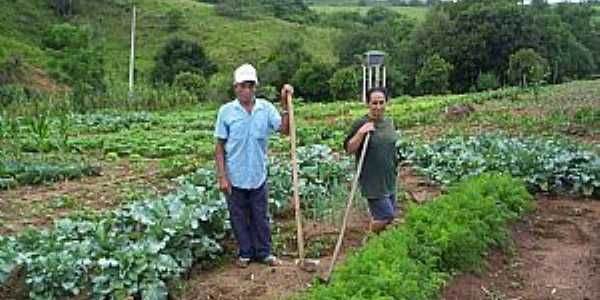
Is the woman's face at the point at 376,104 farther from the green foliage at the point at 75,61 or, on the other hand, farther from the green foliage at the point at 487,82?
the green foliage at the point at 487,82

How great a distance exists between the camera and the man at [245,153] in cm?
698

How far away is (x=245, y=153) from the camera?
702cm

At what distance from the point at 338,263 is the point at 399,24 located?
58717 mm

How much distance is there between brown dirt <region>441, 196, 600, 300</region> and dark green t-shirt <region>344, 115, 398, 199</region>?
3.08 ft

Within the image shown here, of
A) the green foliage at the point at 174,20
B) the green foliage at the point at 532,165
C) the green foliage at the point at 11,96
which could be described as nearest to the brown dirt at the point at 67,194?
the green foliage at the point at 532,165

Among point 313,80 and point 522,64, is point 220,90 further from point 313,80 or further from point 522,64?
point 522,64

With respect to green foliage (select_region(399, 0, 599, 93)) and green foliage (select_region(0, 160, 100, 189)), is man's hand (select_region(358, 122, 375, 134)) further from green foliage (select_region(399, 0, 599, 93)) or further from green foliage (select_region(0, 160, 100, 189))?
green foliage (select_region(399, 0, 599, 93))

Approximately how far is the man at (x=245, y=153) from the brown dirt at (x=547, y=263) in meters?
1.73

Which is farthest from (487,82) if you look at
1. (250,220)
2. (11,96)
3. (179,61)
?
(250,220)

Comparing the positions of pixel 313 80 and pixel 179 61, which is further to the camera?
pixel 179 61

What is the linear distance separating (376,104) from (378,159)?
0.47 meters

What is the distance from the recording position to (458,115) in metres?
21.7

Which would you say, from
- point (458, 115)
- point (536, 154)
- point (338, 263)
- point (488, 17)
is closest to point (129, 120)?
point (458, 115)

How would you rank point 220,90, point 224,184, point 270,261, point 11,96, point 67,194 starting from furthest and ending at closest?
point 220,90 < point 11,96 < point 67,194 < point 270,261 < point 224,184
